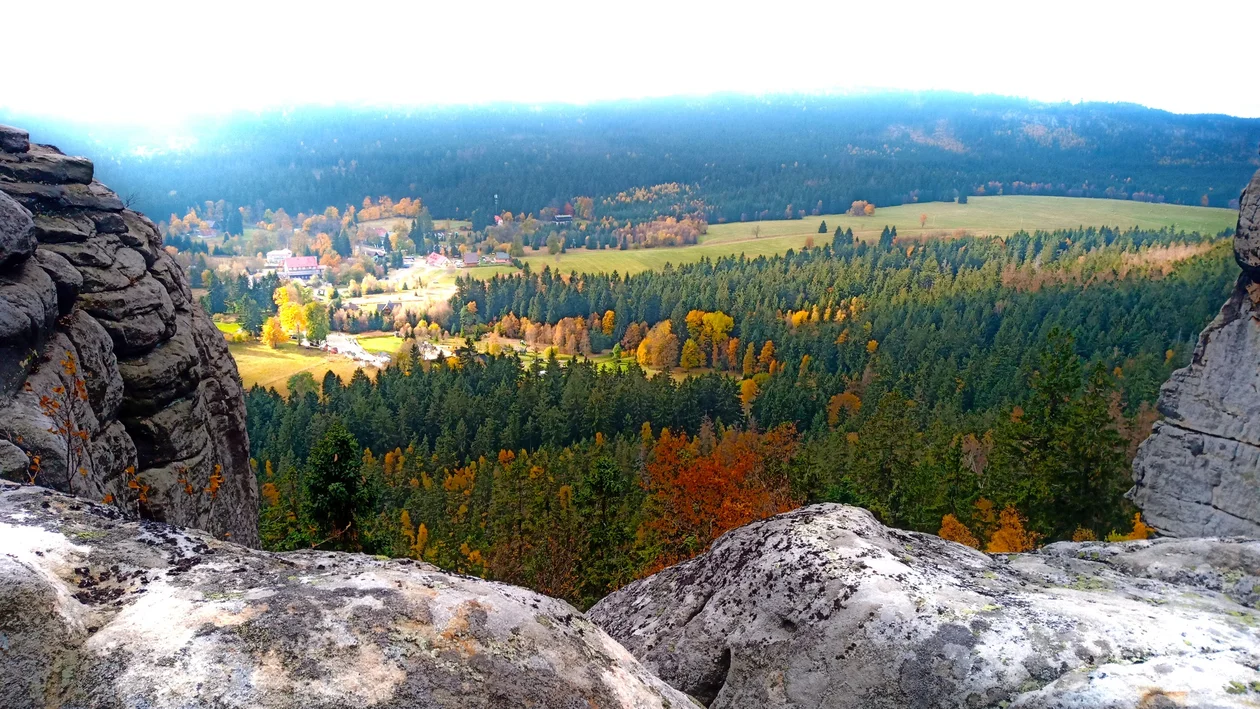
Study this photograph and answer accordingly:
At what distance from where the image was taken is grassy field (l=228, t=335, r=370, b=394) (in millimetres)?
118312

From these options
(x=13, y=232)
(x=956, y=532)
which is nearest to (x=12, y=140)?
(x=13, y=232)

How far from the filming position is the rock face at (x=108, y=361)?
1761cm

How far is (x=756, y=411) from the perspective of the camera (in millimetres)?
99312

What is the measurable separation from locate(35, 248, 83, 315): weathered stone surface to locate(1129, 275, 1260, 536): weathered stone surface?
4642cm

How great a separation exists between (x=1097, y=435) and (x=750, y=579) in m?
33.3

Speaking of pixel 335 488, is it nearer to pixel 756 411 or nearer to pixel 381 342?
pixel 756 411

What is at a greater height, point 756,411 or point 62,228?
point 62,228

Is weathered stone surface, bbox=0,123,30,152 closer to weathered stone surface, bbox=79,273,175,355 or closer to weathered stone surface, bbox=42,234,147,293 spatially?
weathered stone surface, bbox=42,234,147,293

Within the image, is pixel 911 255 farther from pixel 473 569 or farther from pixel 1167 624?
pixel 1167 624

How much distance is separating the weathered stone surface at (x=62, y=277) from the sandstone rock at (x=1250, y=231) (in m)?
44.0

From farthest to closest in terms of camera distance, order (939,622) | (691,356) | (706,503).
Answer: (691,356) < (706,503) < (939,622)

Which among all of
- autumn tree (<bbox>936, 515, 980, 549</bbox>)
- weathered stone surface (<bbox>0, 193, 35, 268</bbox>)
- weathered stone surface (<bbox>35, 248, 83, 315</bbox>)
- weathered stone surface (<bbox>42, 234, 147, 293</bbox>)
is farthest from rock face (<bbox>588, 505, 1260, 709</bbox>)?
autumn tree (<bbox>936, 515, 980, 549</bbox>)

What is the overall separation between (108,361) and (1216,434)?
152ft

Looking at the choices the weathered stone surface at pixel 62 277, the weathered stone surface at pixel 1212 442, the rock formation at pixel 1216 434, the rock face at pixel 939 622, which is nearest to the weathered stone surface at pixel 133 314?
the weathered stone surface at pixel 62 277
